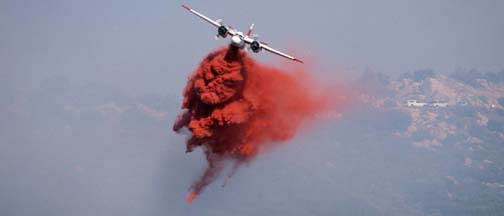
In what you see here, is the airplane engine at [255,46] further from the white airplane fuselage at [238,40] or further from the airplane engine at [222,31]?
the airplane engine at [222,31]

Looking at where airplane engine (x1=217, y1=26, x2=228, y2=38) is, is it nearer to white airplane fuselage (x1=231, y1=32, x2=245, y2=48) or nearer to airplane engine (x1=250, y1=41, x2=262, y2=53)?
white airplane fuselage (x1=231, y1=32, x2=245, y2=48)

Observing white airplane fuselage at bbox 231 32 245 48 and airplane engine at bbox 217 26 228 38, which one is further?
airplane engine at bbox 217 26 228 38

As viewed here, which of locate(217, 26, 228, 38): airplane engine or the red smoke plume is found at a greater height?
locate(217, 26, 228, 38): airplane engine

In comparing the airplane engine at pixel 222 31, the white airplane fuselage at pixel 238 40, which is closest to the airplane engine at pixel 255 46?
the white airplane fuselage at pixel 238 40

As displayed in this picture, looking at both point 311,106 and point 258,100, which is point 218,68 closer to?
point 258,100

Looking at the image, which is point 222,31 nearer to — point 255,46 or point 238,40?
point 238,40

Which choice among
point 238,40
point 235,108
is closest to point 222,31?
point 238,40

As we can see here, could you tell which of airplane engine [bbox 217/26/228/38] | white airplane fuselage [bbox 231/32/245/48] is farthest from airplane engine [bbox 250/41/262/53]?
airplane engine [bbox 217/26/228/38]

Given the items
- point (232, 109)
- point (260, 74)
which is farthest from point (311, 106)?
point (232, 109)
